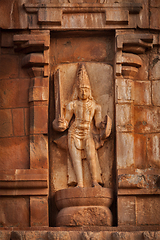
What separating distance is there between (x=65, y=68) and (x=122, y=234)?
3.21m

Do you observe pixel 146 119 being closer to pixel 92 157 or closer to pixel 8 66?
pixel 92 157

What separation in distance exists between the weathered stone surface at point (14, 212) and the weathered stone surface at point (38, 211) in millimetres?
96

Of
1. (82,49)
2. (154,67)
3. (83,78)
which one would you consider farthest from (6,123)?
(154,67)

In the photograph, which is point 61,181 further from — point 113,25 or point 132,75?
point 113,25

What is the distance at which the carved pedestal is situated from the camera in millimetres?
9523

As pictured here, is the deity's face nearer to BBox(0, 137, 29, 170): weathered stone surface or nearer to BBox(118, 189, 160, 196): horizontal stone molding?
BBox(0, 137, 29, 170): weathered stone surface

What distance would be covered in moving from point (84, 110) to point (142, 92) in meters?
1.09

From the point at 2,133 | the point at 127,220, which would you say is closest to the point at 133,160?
the point at 127,220

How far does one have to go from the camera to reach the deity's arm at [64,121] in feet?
33.2

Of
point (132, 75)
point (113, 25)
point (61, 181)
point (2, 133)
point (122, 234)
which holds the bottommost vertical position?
point (122, 234)

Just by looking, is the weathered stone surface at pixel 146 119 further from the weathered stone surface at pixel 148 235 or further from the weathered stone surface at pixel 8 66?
the weathered stone surface at pixel 8 66

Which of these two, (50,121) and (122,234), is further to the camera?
Result: (50,121)

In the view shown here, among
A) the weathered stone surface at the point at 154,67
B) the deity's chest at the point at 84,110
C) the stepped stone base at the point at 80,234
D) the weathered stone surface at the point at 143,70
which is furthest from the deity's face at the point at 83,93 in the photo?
the stepped stone base at the point at 80,234

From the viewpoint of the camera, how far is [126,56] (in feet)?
33.8
